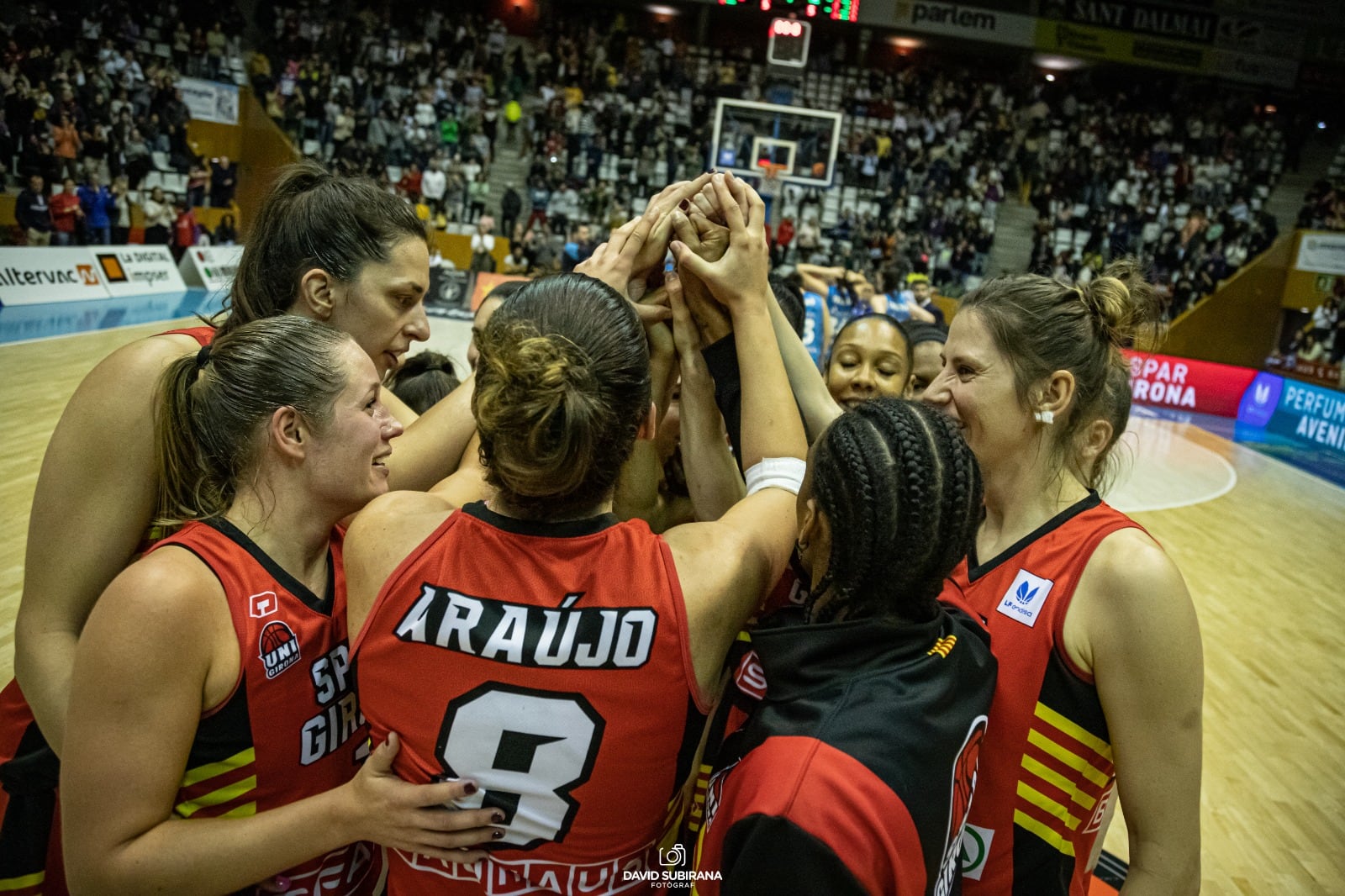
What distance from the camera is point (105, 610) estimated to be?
1.43 meters

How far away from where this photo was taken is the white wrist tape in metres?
1.68

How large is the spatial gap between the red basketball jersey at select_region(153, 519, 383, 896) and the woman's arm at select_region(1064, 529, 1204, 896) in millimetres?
1426

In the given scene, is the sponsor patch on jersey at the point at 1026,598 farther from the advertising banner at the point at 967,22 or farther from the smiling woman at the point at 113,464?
the advertising banner at the point at 967,22

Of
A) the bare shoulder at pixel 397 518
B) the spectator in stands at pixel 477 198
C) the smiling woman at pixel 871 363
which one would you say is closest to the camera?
the bare shoulder at pixel 397 518

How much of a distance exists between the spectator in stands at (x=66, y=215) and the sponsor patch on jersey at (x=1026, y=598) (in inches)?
654

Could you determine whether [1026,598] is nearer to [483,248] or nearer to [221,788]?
[221,788]

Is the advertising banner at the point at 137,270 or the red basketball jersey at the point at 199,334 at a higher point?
the red basketball jersey at the point at 199,334

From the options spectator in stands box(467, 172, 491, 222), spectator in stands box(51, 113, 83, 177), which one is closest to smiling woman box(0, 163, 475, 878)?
spectator in stands box(51, 113, 83, 177)

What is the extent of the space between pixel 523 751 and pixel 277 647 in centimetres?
51

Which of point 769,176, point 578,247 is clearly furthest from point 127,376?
point 578,247

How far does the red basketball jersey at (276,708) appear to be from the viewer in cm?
154

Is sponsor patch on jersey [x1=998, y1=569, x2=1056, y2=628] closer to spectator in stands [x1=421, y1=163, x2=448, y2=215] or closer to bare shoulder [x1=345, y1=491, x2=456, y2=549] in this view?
bare shoulder [x1=345, y1=491, x2=456, y2=549]

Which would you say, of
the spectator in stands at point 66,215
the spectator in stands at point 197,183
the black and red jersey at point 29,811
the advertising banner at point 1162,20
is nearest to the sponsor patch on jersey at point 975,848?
the black and red jersey at point 29,811

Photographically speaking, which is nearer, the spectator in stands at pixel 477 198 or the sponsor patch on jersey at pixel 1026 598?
the sponsor patch on jersey at pixel 1026 598
